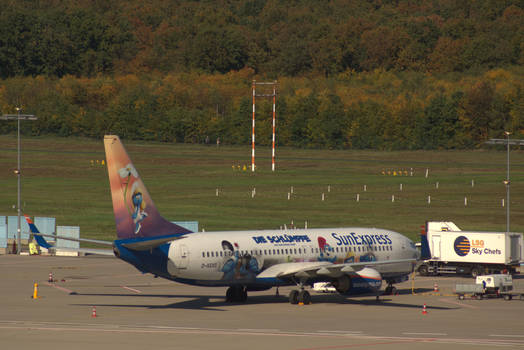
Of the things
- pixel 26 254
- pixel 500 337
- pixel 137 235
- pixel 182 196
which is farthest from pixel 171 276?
pixel 182 196

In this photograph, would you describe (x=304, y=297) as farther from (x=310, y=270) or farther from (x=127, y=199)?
(x=127, y=199)

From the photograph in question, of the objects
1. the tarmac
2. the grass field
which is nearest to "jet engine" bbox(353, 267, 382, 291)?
the tarmac

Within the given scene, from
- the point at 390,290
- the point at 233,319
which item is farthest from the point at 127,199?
the point at 390,290

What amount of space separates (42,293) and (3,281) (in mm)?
8118

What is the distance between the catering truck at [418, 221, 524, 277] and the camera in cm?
6719

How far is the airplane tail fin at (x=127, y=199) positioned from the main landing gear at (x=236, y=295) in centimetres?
635

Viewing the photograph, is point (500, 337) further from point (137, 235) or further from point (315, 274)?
point (137, 235)

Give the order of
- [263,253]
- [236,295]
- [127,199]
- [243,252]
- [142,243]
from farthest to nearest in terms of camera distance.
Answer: [236,295]
[263,253]
[243,252]
[127,199]
[142,243]

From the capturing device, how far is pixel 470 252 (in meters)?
68.6

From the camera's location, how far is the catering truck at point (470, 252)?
220ft

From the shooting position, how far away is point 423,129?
634ft

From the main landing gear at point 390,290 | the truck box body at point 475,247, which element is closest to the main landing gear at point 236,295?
the main landing gear at point 390,290

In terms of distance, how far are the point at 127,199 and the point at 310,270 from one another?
10171 millimetres

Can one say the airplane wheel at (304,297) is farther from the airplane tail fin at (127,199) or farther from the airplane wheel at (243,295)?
the airplane tail fin at (127,199)
